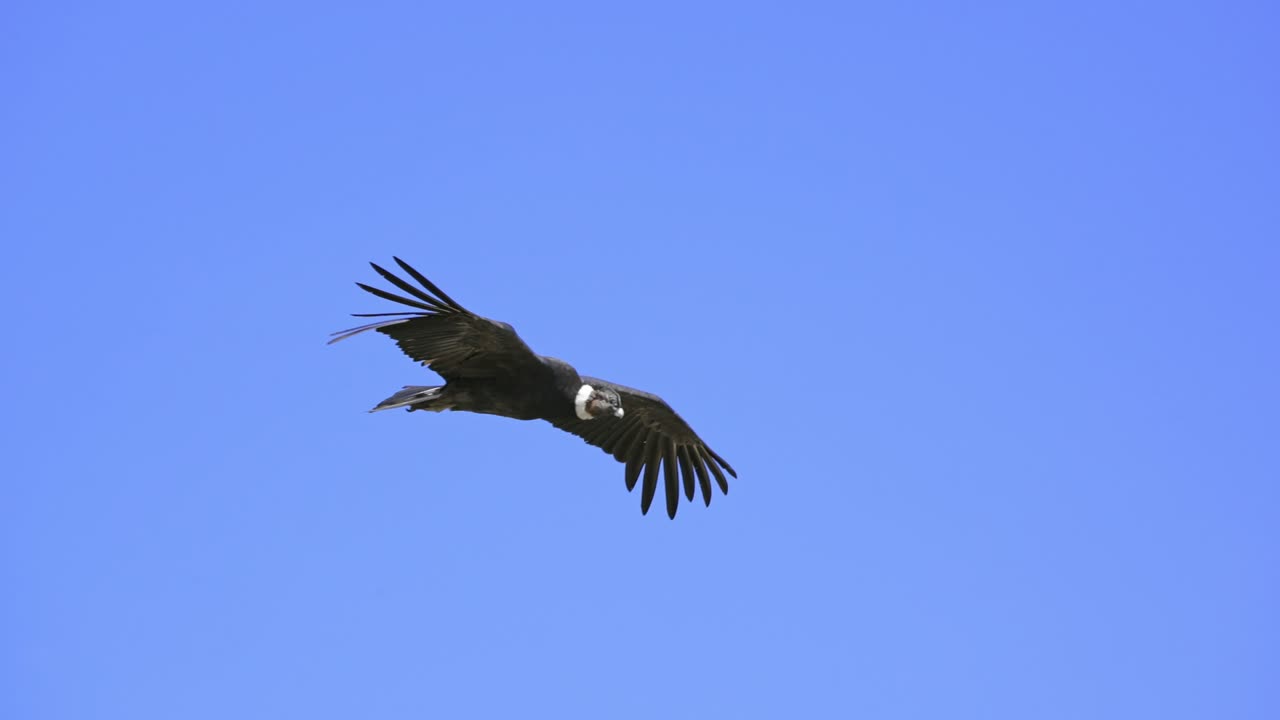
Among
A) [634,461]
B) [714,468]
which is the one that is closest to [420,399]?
[634,461]

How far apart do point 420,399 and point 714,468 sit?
4491mm

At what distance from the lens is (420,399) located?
1279 centimetres

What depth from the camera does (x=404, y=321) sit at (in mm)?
11883

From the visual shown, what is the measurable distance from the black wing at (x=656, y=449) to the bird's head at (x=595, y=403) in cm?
119

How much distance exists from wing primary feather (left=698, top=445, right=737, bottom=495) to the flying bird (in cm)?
1

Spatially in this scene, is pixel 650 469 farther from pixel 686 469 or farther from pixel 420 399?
pixel 420 399

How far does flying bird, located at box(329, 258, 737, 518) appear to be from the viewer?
39.5 feet

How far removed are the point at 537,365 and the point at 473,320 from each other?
115cm

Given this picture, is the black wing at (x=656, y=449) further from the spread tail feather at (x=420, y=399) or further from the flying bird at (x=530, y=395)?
the spread tail feather at (x=420, y=399)

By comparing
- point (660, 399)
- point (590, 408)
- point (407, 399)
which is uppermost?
point (660, 399)

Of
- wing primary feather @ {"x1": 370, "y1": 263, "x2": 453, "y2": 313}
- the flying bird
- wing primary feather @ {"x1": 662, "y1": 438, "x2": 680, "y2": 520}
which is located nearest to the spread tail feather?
the flying bird

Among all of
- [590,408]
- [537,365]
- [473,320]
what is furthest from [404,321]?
[590,408]

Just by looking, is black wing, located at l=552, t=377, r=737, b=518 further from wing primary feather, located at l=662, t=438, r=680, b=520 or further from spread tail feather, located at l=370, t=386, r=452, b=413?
spread tail feather, located at l=370, t=386, r=452, b=413

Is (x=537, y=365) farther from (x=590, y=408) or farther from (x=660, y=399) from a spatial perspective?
(x=660, y=399)
